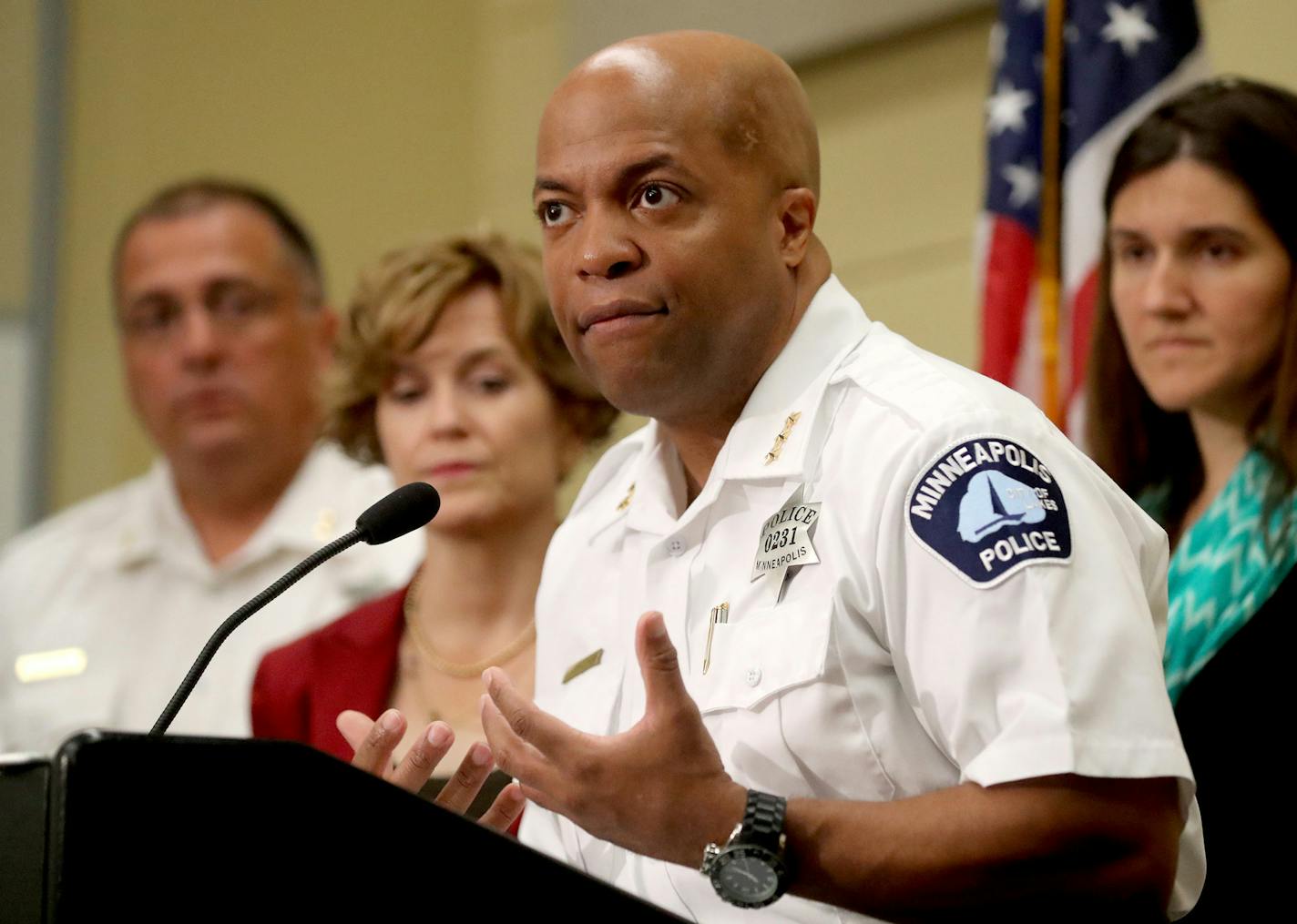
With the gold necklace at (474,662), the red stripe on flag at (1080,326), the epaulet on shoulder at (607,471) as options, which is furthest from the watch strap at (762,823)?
the red stripe on flag at (1080,326)

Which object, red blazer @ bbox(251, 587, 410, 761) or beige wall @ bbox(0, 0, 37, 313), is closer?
red blazer @ bbox(251, 587, 410, 761)

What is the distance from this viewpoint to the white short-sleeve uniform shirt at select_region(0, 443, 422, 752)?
359 centimetres

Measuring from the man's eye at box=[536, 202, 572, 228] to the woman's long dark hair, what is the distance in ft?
3.91

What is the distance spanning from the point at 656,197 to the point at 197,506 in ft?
8.14

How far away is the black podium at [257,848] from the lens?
1.08 meters

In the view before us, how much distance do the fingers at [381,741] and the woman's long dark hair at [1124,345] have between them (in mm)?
1355

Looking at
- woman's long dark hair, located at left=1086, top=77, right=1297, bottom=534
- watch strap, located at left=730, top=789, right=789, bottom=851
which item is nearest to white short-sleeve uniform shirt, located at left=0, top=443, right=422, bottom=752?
woman's long dark hair, located at left=1086, top=77, right=1297, bottom=534

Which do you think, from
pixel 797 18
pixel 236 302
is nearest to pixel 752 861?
pixel 236 302

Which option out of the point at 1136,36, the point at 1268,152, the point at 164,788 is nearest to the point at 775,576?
the point at 164,788

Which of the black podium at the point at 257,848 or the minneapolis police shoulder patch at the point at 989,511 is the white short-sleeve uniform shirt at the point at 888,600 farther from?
the black podium at the point at 257,848

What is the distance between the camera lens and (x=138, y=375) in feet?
13.0

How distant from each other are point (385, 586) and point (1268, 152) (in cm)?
193

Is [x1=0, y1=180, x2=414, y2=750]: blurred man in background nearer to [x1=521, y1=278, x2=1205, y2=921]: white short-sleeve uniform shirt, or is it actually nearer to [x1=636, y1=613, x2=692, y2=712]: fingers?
[x1=521, y1=278, x2=1205, y2=921]: white short-sleeve uniform shirt

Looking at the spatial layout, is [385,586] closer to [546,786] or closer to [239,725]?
[239,725]
